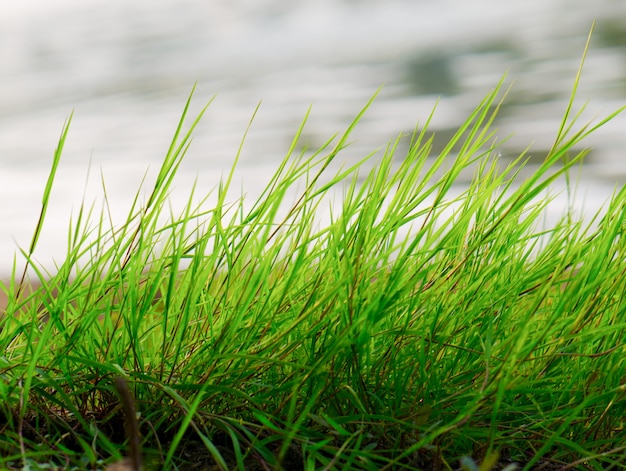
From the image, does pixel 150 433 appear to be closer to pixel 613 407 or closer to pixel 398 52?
pixel 613 407

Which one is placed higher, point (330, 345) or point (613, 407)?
point (330, 345)

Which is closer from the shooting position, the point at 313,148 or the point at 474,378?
the point at 474,378

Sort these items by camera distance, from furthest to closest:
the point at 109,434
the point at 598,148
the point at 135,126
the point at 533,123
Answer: the point at 135,126, the point at 533,123, the point at 598,148, the point at 109,434

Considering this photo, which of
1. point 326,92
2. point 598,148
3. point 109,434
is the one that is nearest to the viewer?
point 109,434

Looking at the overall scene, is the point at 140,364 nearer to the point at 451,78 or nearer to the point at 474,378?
the point at 474,378

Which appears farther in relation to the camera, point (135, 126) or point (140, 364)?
point (135, 126)

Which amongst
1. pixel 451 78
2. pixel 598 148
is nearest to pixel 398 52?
pixel 451 78

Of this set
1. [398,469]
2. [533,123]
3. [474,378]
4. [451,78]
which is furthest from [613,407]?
[451,78]

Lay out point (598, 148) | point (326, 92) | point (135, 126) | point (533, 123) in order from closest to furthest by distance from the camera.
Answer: point (598, 148), point (533, 123), point (135, 126), point (326, 92)

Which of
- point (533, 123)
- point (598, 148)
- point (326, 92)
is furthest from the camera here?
point (326, 92)
